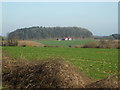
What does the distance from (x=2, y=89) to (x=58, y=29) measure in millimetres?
86586

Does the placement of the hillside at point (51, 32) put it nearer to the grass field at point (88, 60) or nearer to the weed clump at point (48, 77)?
the grass field at point (88, 60)

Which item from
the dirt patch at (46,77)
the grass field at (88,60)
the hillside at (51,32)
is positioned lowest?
the grass field at (88,60)

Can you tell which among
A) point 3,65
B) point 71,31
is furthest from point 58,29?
point 3,65

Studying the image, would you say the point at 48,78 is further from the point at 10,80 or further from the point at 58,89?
the point at 10,80

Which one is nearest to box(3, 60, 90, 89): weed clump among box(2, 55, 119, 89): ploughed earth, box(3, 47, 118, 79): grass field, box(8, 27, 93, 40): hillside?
box(2, 55, 119, 89): ploughed earth

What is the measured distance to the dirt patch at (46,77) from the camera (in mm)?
8047

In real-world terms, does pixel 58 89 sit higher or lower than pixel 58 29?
lower

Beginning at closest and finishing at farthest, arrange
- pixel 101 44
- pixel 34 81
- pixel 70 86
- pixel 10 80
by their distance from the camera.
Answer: pixel 70 86
pixel 34 81
pixel 10 80
pixel 101 44

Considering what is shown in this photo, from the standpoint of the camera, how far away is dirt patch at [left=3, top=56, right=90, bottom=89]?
26.4ft

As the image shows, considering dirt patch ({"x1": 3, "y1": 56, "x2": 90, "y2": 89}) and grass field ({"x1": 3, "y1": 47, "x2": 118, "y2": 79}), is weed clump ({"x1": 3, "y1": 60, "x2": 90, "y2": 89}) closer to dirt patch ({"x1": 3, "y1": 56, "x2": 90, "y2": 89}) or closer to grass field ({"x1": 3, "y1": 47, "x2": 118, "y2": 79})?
dirt patch ({"x1": 3, "y1": 56, "x2": 90, "y2": 89})

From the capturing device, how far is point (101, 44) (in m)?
57.1

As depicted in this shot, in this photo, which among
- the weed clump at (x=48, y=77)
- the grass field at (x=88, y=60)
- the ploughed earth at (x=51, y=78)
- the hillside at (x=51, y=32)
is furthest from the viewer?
the hillside at (x=51, y=32)

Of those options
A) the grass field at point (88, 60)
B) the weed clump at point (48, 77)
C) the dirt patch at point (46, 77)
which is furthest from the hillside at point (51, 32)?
the weed clump at point (48, 77)

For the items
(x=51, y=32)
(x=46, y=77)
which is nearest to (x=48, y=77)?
(x=46, y=77)
